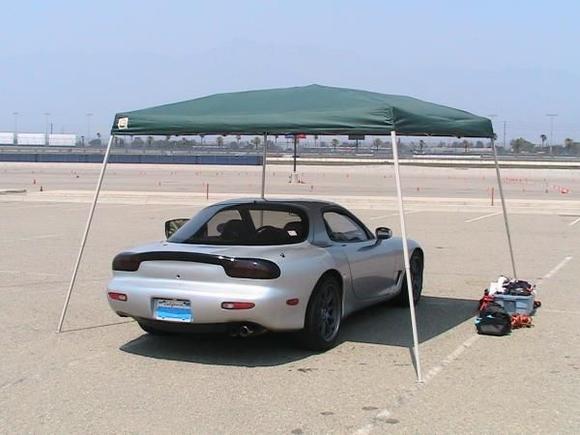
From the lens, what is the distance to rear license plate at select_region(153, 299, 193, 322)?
6258 mm

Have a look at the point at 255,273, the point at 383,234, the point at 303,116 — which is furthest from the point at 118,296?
the point at 383,234

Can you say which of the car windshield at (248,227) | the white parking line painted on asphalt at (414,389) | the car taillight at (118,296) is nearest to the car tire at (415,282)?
the white parking line painted on asphalt at (414,389)

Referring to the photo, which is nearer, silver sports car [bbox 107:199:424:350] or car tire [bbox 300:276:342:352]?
silver sports car [bbox 107:199:424:350]

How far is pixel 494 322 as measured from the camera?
7.59m

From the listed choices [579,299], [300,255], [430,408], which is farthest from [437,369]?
[579,299]

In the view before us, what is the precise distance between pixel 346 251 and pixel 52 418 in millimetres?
3328

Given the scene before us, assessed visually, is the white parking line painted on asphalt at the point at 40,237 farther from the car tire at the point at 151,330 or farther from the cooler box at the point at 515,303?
the cooler box at the point at 515,303

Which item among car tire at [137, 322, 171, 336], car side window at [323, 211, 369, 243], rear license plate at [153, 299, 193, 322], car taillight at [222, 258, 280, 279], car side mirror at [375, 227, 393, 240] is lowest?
car tire at [137, 322, 171, 336]

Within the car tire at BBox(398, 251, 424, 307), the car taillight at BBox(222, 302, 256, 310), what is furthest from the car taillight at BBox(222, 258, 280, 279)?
the car tire at BBox(398, 251, 424, 307)

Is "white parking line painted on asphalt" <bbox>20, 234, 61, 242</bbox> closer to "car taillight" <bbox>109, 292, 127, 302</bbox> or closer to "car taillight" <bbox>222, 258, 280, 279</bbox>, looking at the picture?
"car taillight" <bbox>109, 292, 127, 302</bbox>

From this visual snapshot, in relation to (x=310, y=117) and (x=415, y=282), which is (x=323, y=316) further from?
(x=415, y=282)

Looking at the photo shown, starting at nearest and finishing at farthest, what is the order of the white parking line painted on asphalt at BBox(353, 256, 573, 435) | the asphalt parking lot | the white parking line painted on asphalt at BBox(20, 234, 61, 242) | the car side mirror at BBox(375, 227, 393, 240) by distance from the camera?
the white parking line painted on asphalt at BBox(353, 256, 573, 435)
the asphalt parking lot
the car side mirror at BBox(375, 227, 393, 240)
the white parking line painted on asphalt at BBox(20, 234, 61, 242)

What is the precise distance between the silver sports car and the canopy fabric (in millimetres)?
899

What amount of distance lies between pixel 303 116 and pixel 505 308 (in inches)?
130
